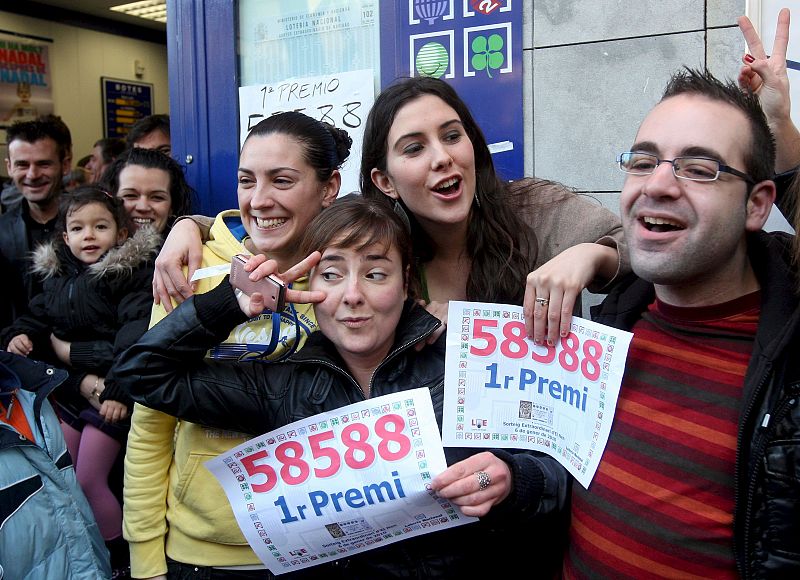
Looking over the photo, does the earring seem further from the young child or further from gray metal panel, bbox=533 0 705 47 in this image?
gray metal panel, bbox=533 0 705 47

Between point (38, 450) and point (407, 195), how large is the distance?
1.36 meters

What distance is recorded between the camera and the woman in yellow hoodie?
219cm

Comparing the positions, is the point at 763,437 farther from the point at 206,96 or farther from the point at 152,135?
the point at 152,135

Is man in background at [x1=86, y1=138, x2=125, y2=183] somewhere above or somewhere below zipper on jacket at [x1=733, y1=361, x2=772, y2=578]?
above

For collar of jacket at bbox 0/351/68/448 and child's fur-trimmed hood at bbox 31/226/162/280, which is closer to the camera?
collar of jacket at bbox 0/351/68/448

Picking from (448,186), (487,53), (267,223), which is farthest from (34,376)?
(487,53)

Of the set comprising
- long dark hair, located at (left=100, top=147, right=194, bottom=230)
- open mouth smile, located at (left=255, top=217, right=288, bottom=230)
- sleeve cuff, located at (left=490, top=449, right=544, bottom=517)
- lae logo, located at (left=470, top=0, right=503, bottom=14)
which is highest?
lae logo, located at (left=470, top=0, right=503, bottom=14)

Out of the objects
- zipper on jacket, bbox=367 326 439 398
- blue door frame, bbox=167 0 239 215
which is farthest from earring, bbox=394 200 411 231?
blue door frame, bbox=167 0 239 215

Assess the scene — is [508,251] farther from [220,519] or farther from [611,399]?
[220,519]

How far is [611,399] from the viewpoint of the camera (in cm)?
177

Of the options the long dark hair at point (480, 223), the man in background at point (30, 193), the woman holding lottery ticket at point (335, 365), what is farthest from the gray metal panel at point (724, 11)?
the man in background at point (30, 193)

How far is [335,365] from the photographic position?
2023 mm

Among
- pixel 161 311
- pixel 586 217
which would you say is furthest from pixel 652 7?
pixel 161 311

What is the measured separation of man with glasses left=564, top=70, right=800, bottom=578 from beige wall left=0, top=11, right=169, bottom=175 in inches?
325
